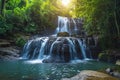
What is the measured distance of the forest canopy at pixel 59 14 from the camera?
67.7 ft

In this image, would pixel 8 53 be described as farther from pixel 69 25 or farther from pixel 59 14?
pixel 59 14

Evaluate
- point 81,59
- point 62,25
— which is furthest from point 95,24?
point 62,25

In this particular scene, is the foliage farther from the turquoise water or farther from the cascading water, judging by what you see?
the turquoise water

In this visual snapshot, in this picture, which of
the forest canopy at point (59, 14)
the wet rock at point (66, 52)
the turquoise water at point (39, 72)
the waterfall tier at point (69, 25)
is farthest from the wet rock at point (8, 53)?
the waterfall tier at point (69, 25)

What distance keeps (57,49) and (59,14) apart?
722 inches

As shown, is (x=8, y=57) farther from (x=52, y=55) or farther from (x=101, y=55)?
(x=101, y=55)

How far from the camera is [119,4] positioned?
20719 millimetres

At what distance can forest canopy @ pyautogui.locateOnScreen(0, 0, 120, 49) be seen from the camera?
67.7 feet

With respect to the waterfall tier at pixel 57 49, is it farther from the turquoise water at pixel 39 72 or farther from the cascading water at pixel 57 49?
the turquoise water at pixel 39 72

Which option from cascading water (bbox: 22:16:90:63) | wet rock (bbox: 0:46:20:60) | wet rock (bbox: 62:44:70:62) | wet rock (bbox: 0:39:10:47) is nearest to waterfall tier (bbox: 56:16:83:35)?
cascading water (bbox: 22:16:90:63)

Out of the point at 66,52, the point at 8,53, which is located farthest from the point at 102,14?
the point at 8,53

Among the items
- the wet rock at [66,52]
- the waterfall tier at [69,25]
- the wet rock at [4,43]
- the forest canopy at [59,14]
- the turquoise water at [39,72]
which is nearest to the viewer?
the turquoise water at [39,72]

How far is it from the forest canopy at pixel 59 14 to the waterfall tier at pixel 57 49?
2324mm

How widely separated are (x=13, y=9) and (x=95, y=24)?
16037mm
